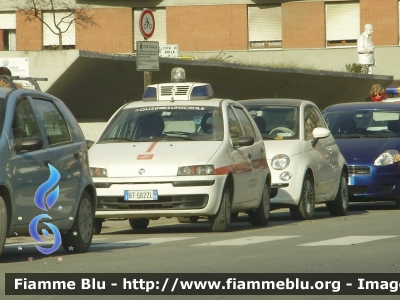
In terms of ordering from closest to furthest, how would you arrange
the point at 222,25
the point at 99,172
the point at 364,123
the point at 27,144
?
the point at 27,144 < the point at 99,172 < the point at 364,123 < the point at 222,25

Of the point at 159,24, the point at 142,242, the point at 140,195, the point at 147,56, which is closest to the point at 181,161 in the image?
the point at 140,195

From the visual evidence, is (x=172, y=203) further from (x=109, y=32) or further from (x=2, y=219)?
(x=109, y=32)

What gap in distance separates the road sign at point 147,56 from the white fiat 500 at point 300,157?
2241 mm

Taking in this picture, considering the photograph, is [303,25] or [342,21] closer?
[342,21]

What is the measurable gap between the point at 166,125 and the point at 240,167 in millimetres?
1107

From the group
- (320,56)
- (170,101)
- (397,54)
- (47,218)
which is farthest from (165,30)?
(47,218)

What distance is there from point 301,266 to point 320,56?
3977cm

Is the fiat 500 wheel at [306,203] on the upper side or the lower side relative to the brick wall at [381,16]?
lower

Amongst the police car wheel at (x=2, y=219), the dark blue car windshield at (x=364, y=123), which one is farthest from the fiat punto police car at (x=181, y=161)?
the dark blue car windshield at (x=364, y=123)

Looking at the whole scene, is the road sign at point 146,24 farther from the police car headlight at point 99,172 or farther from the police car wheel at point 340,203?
the police car headlight at point 99,172

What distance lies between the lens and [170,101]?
48.8 ft

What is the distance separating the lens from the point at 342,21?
48062 millimetres

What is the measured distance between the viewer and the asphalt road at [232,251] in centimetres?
895

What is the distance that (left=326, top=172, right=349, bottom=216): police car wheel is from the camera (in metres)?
17.3
